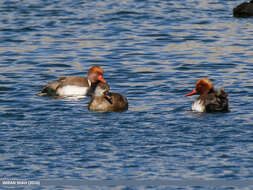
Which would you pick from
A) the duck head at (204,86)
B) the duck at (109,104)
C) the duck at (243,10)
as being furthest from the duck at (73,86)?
the duck at (243,10)

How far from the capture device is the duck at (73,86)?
57.7 feet

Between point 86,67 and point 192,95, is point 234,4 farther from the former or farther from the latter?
point 192,95

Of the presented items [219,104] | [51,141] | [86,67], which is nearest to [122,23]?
[86,67]

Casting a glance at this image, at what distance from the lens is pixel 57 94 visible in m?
17.7

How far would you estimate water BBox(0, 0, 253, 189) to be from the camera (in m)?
11.7

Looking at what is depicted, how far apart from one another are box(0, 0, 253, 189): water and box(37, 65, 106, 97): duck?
1.43 ft

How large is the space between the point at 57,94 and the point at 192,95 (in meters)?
3.25

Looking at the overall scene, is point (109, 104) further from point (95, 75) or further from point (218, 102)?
point (95, 75)

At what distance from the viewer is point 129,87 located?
18.1 m

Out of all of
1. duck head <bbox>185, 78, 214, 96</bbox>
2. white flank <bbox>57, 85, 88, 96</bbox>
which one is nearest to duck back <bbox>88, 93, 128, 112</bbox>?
duck head <bbox>185, 78, 214, 96</bbox>

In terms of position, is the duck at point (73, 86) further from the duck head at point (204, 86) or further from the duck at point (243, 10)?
the duck at point (243, 10)

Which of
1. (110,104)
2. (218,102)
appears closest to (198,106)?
(218,102)

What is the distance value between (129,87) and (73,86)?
1.39 metres

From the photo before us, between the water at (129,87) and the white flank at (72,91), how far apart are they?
24.7 inches
